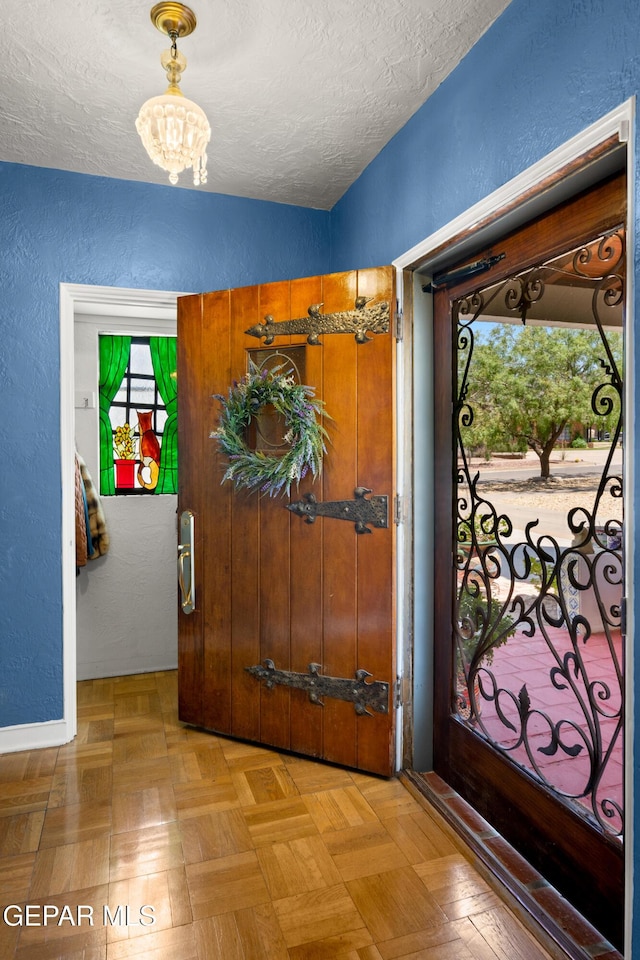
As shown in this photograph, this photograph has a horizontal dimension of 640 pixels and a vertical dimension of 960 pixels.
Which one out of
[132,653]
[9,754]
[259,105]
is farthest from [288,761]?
[259,105]

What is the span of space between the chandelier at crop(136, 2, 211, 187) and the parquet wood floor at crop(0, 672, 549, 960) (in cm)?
208

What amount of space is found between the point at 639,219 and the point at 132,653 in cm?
346

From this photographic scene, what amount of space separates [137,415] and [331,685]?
2.16 m

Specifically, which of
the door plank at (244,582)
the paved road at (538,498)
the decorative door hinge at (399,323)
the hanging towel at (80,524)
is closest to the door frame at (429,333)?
the decorative door hinge at (399,323)

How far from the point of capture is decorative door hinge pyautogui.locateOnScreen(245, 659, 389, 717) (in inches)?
93.0

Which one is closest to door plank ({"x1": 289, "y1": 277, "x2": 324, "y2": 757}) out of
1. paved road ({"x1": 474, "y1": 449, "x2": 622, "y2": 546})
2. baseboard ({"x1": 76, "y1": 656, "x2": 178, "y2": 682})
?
paved road ({"x1": 474, "y1": 449, "x2": 622, "y2": 546})

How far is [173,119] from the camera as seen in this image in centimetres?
159

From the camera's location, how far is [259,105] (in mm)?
2188

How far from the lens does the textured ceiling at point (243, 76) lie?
1.73 meters

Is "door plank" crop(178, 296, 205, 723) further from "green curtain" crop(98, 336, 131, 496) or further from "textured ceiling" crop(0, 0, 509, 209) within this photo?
"green curtain" crop(98, 336, 131, 496)

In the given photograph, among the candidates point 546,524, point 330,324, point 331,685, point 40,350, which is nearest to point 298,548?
point 331,685

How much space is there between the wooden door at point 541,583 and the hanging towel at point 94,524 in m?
2.12

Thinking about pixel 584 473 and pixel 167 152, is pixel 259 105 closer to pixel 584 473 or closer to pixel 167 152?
pixel 167 152

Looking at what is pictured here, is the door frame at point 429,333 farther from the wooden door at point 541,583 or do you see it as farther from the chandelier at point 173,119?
the chandelier at point 173,119
